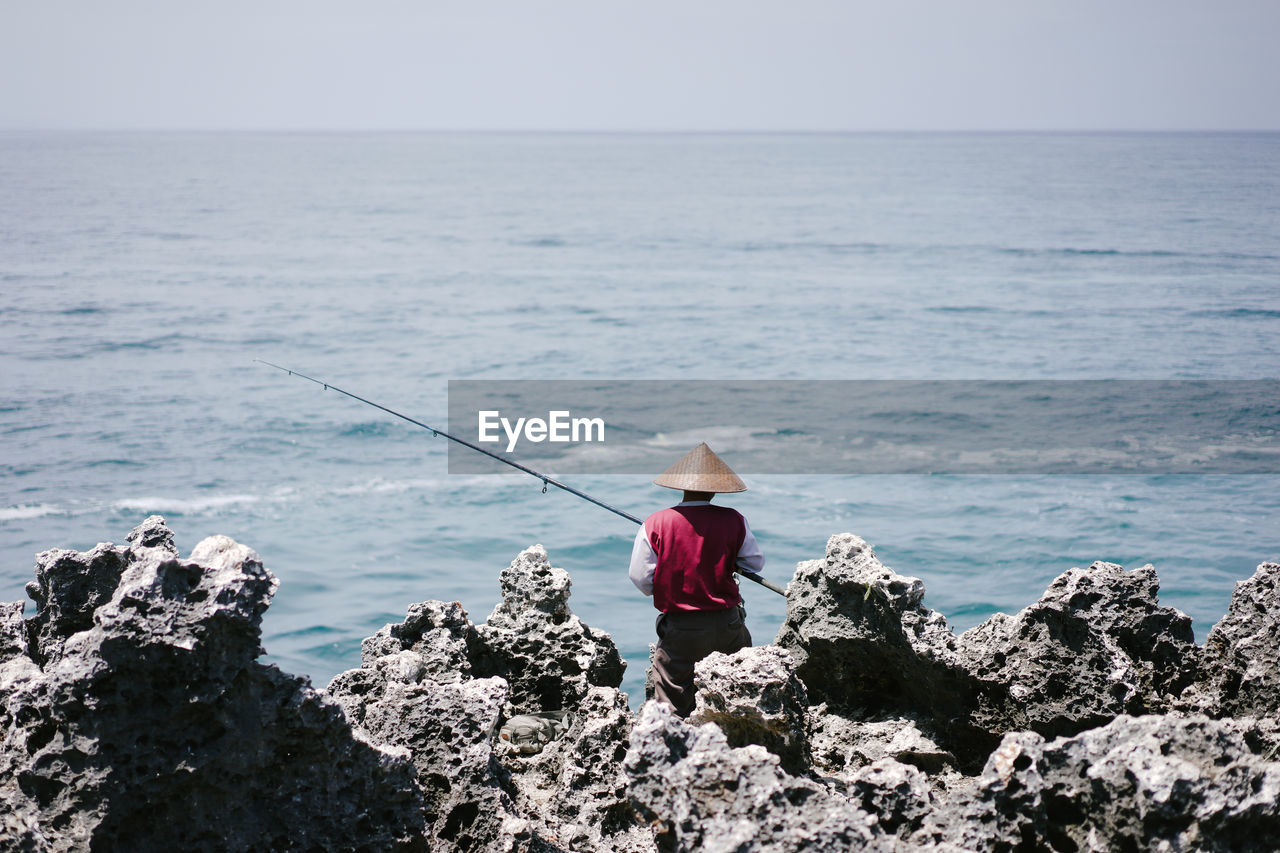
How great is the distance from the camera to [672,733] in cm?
329

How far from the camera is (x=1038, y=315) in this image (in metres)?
34.7

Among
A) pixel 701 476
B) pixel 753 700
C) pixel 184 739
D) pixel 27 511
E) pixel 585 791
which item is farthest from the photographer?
pixel 27 511

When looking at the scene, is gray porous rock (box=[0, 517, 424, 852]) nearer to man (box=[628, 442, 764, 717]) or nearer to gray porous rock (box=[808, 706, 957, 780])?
man (box=[628, 442, 764, 717])

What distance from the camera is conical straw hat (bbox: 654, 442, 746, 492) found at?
5000 millimetres

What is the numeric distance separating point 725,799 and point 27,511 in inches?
648

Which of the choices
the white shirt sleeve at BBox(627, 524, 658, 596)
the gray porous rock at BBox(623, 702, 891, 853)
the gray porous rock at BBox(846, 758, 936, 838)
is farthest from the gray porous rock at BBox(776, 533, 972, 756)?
the gray porous rock at BBox(623, 702, 891, 853)

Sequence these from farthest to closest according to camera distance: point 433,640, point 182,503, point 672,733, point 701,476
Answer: point 182,503, point 433,640, point 701,476, point 672,733

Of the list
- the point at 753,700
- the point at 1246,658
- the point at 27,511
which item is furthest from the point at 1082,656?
the point at 27,511

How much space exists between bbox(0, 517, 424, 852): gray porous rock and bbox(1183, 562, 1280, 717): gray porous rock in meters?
3.54

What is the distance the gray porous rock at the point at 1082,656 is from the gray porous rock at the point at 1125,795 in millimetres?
1339

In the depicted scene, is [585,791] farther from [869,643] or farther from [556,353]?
[556,353]

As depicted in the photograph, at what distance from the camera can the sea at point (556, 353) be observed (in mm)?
15820

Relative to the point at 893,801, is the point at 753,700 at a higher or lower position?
higher

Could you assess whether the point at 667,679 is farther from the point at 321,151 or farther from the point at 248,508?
the point at 321,151
